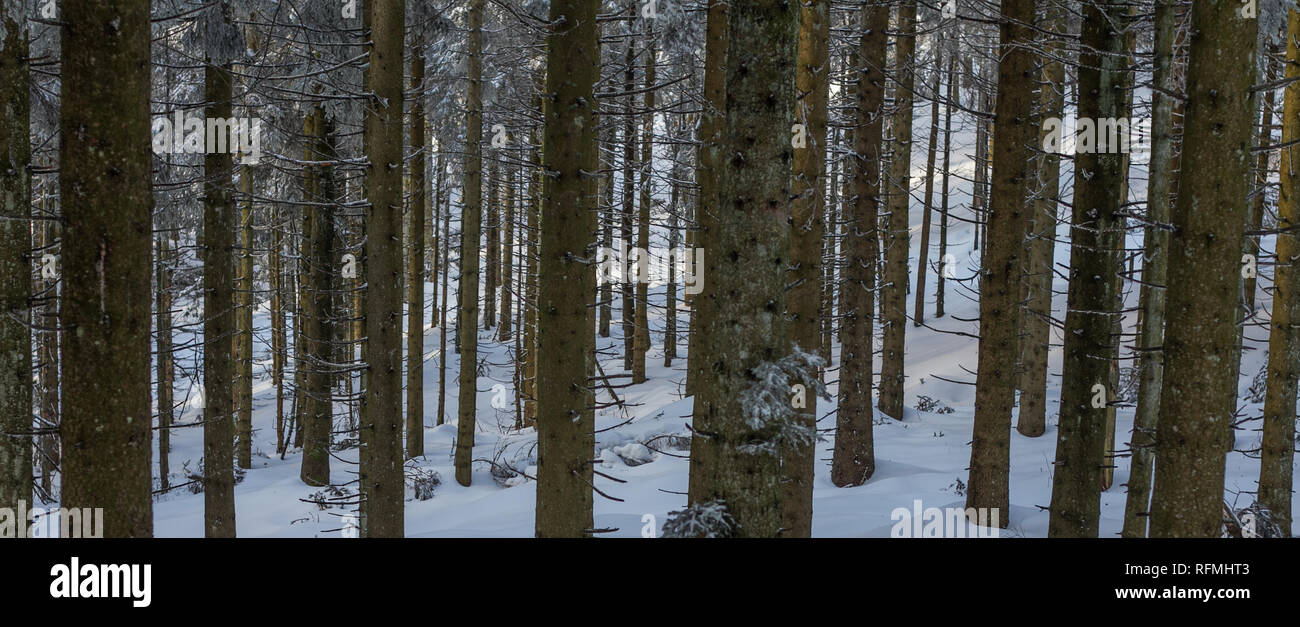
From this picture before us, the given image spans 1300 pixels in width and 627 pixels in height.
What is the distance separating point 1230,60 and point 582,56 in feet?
13.7

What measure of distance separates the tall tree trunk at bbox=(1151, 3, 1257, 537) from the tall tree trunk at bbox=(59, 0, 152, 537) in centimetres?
585

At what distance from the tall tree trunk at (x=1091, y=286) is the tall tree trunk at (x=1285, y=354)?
289 centimetres

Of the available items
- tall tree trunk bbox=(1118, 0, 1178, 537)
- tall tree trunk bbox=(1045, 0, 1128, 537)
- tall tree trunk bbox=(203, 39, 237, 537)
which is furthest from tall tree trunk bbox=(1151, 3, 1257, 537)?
tall tree trunk bbox=(203, 39, 237, 537)

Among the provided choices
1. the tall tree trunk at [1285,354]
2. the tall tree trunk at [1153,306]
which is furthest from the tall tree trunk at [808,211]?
the tall tree trunk at [1285,354]

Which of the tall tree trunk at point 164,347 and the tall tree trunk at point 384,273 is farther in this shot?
the tall tree trunk at point 164,347

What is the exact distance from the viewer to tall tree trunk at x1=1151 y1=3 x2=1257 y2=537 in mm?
4426

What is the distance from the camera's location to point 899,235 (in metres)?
13.5

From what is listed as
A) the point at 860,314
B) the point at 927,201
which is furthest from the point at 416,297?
the point at 927,201

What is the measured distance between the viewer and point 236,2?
8703 millimetres

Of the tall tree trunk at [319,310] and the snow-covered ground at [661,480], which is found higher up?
the tall tree trunk at [319,310]

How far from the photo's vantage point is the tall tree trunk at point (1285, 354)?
27.1 feet

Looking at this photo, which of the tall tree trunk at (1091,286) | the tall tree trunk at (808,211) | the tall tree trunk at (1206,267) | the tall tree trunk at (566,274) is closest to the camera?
the tall tree trunk at (1206,267)

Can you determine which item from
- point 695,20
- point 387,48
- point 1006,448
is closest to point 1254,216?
point 1006,448

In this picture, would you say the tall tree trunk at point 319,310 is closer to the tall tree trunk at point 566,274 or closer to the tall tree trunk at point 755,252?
the tall tree trunk at point 566,274
